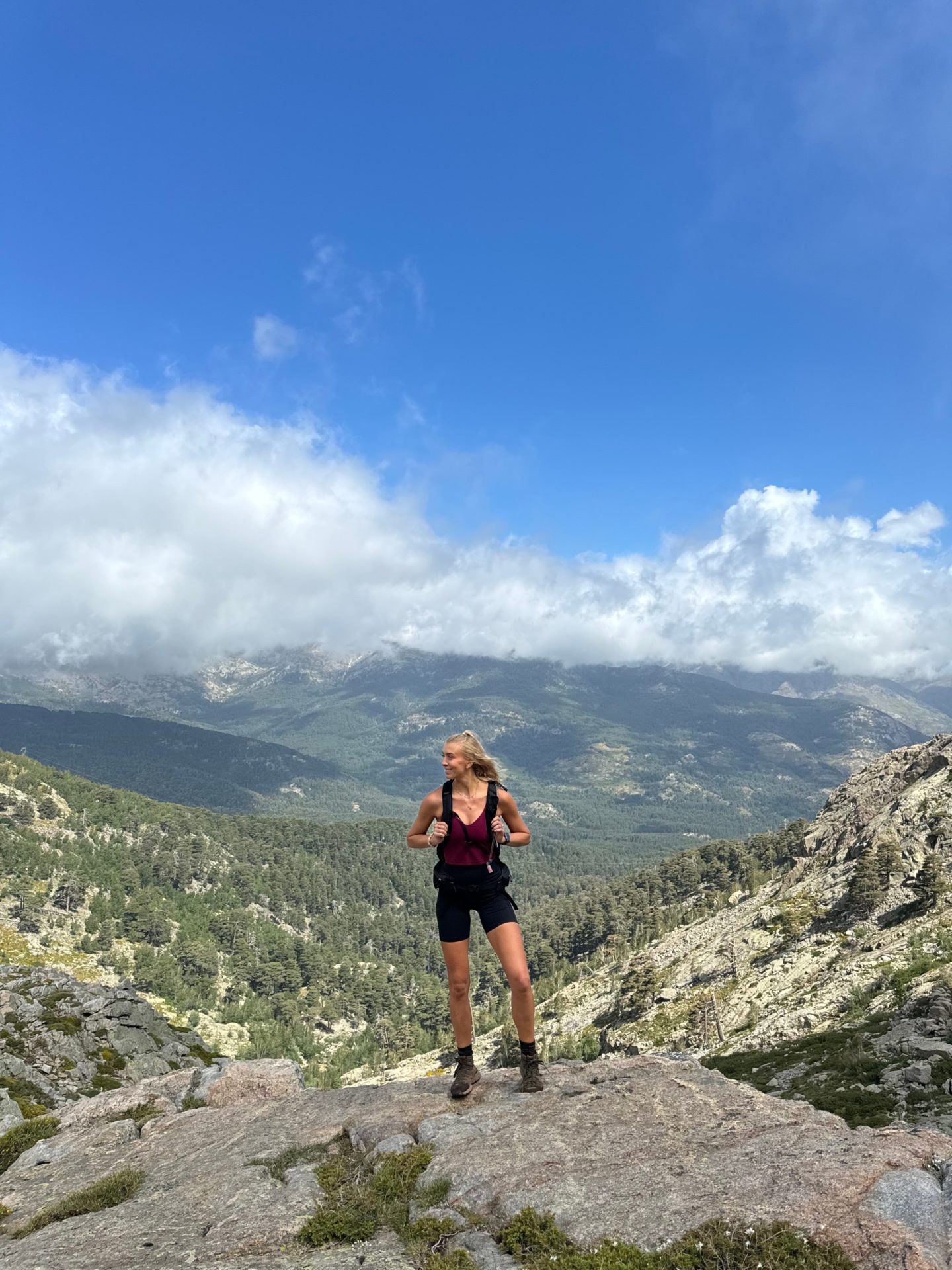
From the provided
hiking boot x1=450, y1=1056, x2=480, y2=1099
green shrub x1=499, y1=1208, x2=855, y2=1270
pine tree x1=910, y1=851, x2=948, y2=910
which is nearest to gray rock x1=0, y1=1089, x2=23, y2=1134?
hiking boot x1=450, y1=1056, x2=480, y2=1099

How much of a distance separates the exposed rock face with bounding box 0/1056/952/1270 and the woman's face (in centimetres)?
573

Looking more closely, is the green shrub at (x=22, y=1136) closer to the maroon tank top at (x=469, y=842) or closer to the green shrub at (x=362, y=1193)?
the green shrub at (x=362, y=1193)

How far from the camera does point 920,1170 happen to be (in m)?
7.81

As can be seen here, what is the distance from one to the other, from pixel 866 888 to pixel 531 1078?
245 feet

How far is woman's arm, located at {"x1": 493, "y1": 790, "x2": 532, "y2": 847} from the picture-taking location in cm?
1114

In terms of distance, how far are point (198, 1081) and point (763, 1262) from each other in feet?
53.4

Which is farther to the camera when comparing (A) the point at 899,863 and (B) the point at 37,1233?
(A) the point at 899,863

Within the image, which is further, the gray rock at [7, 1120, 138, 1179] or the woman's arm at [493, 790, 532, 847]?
the gray rock at [7, 1120, 138, 1179]

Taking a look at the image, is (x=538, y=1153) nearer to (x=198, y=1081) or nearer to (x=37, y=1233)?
(x=37, y=1233)

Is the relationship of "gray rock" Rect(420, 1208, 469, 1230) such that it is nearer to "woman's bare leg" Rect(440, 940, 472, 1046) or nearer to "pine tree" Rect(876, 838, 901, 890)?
"woman's bare leg" Rect(440, 940, 472, 1046)

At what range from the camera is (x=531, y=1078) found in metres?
12.3

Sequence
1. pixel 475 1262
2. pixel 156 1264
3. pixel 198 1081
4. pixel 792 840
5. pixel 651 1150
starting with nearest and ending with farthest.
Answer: pixel 475 1262, pixel 156 1264, pixel 651 1150, pixel 198 1081, pixel 792 840

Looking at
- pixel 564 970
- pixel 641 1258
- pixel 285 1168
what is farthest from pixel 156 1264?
pixel 564 970

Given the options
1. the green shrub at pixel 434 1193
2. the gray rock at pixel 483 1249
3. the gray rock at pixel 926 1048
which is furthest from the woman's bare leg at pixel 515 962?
the gray rock at pixel 926 1048
